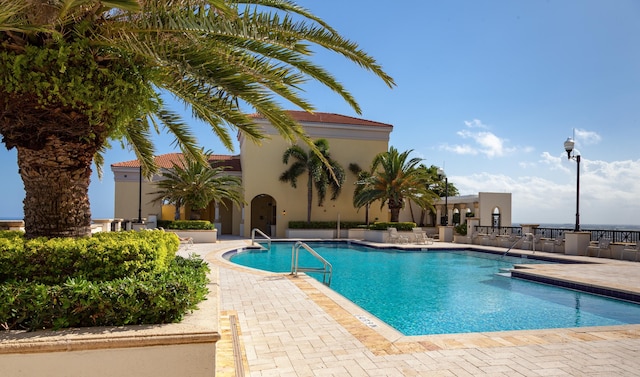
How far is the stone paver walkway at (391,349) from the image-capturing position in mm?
4449

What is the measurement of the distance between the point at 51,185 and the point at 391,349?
13.6 feet

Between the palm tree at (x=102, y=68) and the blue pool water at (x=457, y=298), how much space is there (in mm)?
4993

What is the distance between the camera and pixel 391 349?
506 centimetres

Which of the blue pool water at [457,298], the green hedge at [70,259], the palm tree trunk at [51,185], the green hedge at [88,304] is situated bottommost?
the blue pool water at [457,298]

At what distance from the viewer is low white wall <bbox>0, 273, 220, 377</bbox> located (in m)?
3.05

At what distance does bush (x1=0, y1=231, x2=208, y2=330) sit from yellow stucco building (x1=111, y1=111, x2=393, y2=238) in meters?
22.6

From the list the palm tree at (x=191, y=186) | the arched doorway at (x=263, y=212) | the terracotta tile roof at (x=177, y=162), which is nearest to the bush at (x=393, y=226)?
the arched doorway at (x=263, y=212)

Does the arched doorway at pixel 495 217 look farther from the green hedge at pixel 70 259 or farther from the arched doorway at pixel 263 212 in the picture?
the green hedge at pixel 70 259

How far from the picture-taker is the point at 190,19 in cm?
435

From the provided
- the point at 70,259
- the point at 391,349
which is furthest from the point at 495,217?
the point at 70,259

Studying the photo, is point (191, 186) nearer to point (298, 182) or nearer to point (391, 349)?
point (298, 182)

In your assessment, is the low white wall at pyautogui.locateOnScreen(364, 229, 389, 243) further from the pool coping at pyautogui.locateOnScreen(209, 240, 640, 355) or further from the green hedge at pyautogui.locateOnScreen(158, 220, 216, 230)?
the pool coping at pyautogui.locateOnScreen(209, 240, 640, 355)

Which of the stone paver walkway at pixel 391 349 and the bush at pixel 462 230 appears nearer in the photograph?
the stone paver walkway at pixel 391 349

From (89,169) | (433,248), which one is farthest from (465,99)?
(89,169)
